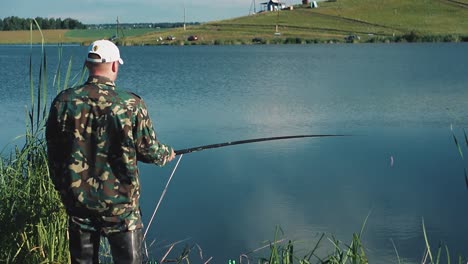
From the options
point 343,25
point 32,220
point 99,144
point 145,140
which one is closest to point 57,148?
point 99,144

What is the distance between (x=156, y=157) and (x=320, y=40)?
76576 millimetres

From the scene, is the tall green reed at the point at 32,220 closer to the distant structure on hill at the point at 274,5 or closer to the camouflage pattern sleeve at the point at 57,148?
the camouflage pattern sleeve at the point at 57,148

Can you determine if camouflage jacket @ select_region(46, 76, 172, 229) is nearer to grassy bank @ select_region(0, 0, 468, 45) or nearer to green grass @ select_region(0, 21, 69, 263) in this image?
green grass @ select_region(0, 21, 69, 263)

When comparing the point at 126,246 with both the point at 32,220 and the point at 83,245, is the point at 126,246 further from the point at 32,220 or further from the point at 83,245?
the point at 32,220

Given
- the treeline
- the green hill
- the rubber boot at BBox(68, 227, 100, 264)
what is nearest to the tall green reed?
the rubber boot at BBox(68, 227, 100, 264)

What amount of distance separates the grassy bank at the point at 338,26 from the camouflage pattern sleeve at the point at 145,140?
2887 inches

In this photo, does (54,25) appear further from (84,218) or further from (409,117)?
(84,218)

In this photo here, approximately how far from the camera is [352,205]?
8.73 metres

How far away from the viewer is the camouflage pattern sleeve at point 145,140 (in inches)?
138

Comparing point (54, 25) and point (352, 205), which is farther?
point (54, 25)

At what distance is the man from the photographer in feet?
11.3

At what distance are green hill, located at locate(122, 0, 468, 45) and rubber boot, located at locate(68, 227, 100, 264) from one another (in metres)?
73.9

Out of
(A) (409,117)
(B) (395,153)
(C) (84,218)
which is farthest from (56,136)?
(A) (409,117)

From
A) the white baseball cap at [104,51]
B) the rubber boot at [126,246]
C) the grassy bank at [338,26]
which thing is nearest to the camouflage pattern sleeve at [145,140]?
the white baseball cap at [104,51]
